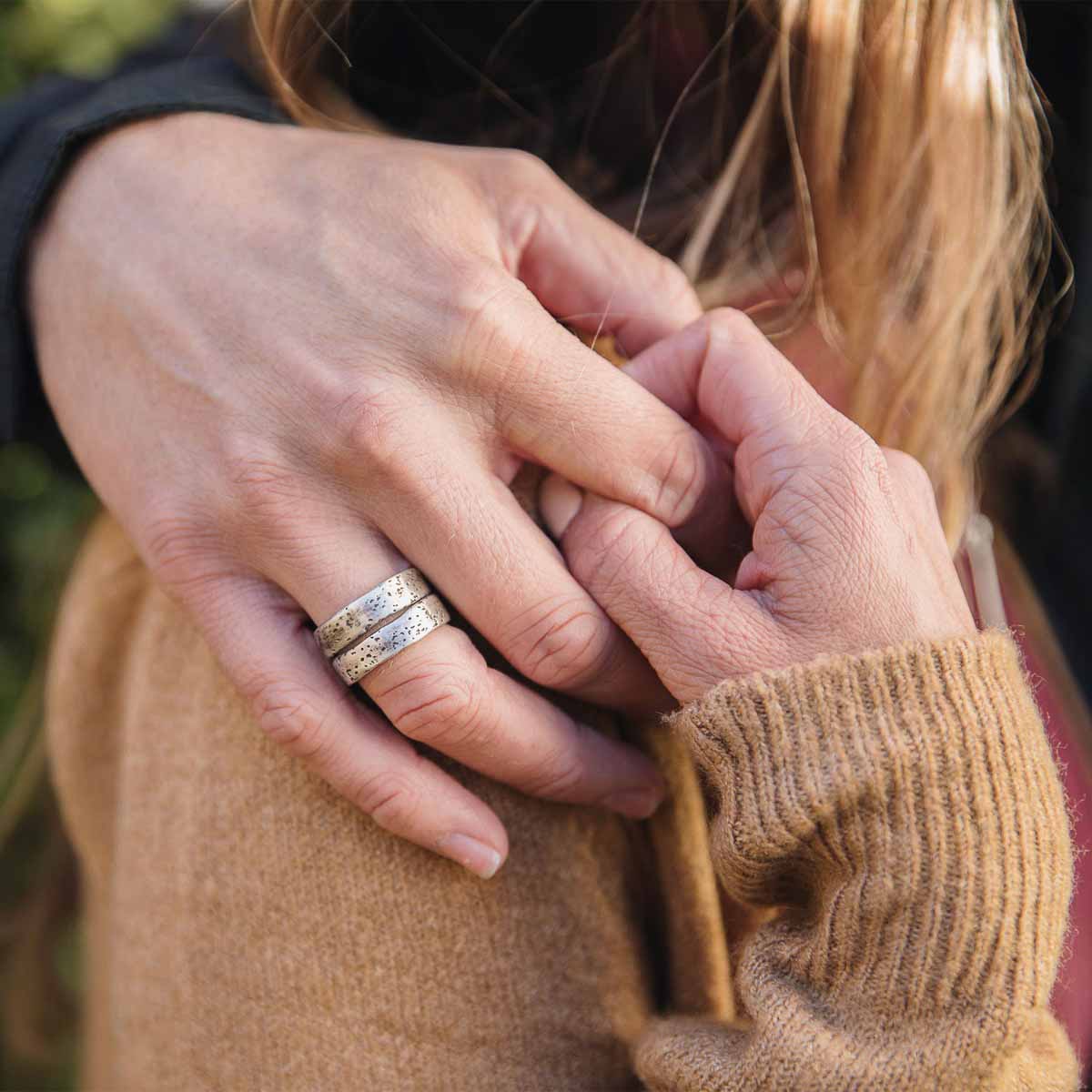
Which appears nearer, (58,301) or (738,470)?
(738,470)

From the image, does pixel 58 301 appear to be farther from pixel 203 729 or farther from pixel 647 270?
pixel 647 270

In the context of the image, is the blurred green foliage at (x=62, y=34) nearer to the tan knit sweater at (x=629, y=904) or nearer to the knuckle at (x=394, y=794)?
the tan knit sweater at (x=629, y=904)

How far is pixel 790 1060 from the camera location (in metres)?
0.67

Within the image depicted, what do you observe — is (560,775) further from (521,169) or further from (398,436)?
(521,169)

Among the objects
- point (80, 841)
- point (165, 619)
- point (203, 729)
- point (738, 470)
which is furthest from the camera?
point (80, 841)

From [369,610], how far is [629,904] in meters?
0.40

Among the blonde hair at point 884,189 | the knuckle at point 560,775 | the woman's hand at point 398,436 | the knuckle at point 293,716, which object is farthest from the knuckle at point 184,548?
the blonde hair at point 884,189

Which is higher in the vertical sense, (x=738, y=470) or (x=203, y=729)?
(x=738, y=470)

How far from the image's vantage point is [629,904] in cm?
94

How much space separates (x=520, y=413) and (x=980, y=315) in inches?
20.8

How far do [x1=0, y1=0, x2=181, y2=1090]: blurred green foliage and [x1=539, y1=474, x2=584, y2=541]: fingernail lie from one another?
2.53 feet

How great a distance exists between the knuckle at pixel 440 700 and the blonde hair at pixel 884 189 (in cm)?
50

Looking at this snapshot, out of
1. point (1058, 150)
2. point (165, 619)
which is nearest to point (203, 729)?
point (165, 619)

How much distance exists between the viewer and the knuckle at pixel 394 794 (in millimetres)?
816
